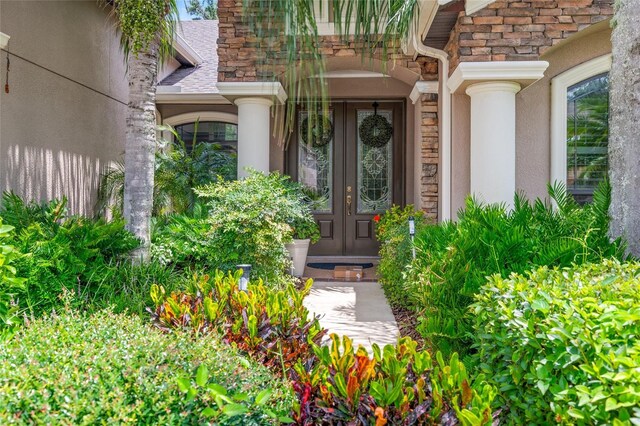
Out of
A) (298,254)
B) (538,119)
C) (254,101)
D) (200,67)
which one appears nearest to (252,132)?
(254,101)

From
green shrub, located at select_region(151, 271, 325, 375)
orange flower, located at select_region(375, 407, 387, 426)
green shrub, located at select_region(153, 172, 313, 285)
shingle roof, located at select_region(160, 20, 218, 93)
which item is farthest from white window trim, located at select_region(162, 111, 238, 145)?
orange flower, located at select_region(375, 407, 387, 426)

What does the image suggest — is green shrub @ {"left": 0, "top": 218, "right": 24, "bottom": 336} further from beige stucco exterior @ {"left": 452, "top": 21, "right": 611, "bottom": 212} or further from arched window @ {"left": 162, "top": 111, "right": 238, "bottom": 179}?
arched window @ {"left": 162, "top": 111, "right": 238, "bottom": 179}

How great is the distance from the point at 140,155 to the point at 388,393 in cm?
437

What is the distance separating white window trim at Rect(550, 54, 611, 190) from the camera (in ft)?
23.0

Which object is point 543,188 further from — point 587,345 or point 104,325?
point 104,325

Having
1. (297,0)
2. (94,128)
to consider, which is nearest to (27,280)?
(297,0)

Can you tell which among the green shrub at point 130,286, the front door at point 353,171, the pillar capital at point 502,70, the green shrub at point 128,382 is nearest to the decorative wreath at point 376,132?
the front door at point 353,171

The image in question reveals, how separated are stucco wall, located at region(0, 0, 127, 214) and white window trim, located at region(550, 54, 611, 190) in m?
6.57

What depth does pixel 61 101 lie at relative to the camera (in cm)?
761

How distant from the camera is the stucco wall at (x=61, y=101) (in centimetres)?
654

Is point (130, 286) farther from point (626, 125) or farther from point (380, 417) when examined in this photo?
point (626, 125)

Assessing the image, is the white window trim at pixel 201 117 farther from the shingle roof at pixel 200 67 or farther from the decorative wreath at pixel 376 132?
the decorative wreath at pixel 376 132

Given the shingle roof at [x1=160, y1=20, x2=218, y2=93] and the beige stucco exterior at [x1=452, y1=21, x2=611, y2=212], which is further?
the shingle roof at [x1=160, y1=20, x2=218, y2=93]

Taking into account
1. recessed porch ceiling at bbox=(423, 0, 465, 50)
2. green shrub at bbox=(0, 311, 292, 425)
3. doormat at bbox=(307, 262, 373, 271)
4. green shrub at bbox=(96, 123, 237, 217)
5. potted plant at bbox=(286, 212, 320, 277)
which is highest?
recessed porch ceiling at bbox=(423, 0, 465, 50)
